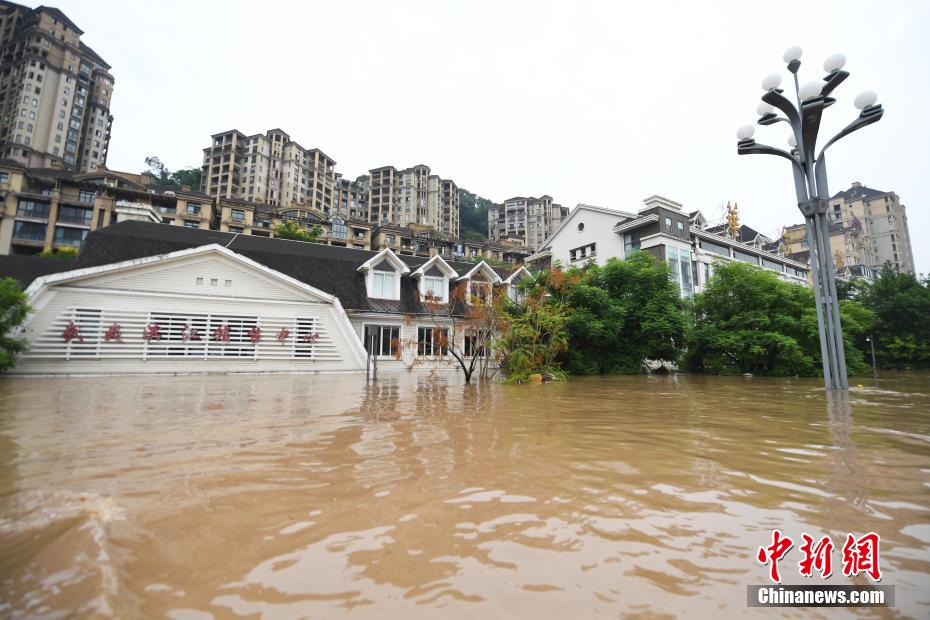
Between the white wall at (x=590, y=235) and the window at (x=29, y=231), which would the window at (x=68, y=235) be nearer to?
the window at (x=29, y=231)

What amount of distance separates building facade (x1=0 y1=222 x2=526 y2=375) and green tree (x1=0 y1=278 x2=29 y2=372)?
1.45 metres

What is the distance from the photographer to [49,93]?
77.4m

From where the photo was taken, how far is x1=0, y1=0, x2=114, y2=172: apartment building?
73.6m

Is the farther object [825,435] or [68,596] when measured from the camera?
[825,435]

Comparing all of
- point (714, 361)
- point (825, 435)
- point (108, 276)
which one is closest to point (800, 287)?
point (714, 361)

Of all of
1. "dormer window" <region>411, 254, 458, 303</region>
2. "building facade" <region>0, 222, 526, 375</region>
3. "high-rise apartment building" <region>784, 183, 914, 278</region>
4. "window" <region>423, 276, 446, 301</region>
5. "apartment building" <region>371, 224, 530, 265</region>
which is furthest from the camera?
"high-rise apartment building" <region>784, 183, 914, 278</region>

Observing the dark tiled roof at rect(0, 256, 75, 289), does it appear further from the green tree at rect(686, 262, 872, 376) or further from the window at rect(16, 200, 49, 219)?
the window at rect(16, 200, 49, 219)

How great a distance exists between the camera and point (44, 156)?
72.1m

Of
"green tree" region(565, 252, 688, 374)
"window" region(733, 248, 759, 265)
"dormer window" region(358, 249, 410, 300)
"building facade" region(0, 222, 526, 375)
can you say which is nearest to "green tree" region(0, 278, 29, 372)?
"building facade" region(0, 222, 526, 375)

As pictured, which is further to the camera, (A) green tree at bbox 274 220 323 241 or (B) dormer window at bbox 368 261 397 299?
(A) green tree at bbox 274 220 323 241

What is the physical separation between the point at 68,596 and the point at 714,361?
931 inches

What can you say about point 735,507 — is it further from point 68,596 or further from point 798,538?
point 68,596

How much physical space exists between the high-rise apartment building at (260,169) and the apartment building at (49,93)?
71.4 ft

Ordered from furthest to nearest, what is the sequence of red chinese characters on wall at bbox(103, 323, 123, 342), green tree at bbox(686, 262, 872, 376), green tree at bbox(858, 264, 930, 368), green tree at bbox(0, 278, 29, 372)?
green tree at bbox(858, 264, 930, 368), green tree at bbox(686, 262, 872, 376), red chinese characters on wall at bbox(103, 323, 123, 342), green tree at bbox(0, 278, 29, 372)
